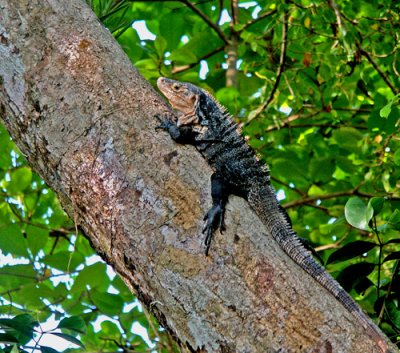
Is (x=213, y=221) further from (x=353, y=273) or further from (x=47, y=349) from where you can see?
(x=353, y=273)

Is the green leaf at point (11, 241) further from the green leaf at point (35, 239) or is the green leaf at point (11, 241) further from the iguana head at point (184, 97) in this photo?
the iguana head at point (184, 97)

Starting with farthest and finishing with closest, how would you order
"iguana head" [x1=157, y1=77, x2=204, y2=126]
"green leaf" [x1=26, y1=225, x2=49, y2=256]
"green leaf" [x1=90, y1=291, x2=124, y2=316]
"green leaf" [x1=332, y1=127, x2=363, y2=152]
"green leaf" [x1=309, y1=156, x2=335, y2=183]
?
1. "green leaf" [x1=309, y1=156, x2=335, y2=183]
2. "green leaf" [x1=332, y1=127, x2=363, y2=152]
3. "green leaf" [x1=90, y1=291, x2=124, y2=316]
4. "green leaf" [x1=26, y1=225, x2=49, y2=256]
5. "iguana head" [x1=157, y1=77, x2=204, y2=126]

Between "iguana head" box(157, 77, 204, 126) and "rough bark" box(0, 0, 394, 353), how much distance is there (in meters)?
0.85

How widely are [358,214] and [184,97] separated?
4.35 feet

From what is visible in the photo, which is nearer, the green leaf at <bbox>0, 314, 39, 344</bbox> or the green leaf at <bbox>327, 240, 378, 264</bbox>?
the green leaf at <bbox>0, 314, 39, 344</bbox>

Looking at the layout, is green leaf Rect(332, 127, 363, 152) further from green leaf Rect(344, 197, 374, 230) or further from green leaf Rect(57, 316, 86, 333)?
green leaf Rect(57, 316, 86, 333)

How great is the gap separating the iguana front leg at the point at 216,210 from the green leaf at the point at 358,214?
0.54 metres

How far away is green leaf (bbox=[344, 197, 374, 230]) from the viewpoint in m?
2.62

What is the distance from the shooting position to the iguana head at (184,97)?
3439mm

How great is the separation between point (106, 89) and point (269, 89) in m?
2.82

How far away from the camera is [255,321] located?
6.47 feet

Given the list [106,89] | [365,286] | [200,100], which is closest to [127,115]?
[106,89]

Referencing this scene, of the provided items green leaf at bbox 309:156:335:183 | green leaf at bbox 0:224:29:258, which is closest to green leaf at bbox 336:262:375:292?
green leaf at bbox 0:224:29:258

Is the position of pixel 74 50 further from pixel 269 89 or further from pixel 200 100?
pixel 269 89
